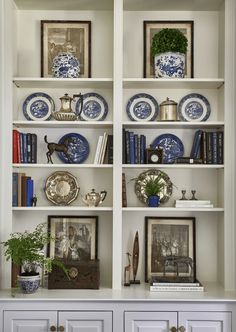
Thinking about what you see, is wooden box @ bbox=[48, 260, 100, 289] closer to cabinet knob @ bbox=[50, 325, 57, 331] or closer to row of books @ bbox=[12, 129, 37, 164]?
cabinet knob @ bbox=[50, 325, 57, 331]

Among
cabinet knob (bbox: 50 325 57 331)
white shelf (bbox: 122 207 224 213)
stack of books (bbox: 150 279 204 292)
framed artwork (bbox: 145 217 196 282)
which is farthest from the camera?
framed artwork (bbox: 145 217 196 282)

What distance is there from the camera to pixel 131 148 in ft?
12.0

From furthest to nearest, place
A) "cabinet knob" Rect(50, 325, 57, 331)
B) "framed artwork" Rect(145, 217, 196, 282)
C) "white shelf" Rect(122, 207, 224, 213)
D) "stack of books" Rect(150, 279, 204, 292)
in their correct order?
"framed artwork" Rect(145, 217, 196, 282), "white shelf" Rect(122, 207, 224, 213), "stack of books" Rect(150, 279, 204, 292), "cabinet knob" Rect(50, 325, 57, 331)

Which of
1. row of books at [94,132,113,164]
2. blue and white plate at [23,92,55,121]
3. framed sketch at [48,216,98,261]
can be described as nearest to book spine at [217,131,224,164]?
row of books at [94,132,113,164]

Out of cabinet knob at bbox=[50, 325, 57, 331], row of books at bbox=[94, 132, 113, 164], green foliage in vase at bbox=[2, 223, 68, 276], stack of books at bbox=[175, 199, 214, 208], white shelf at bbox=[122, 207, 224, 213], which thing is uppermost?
row of books at bbox=[94, 132, 113, 164]

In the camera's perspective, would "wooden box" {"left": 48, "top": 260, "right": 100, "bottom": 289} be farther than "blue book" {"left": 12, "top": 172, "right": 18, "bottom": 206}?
No

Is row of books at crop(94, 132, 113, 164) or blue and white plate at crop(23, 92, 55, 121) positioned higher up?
blue and white plate at crop(23, 92, 55, 121)

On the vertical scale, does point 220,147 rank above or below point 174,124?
below

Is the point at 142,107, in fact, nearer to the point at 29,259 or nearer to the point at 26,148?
the point at 26,148

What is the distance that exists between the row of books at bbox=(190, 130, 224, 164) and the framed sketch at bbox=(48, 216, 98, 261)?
85 centimetres

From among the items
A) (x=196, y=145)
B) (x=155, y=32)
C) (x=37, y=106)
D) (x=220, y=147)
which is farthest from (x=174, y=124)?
(x=37, y=106)

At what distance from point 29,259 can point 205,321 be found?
1.12m

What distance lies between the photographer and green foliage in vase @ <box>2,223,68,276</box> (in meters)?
3.33

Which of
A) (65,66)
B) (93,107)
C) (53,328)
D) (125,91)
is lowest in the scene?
(53,328)
